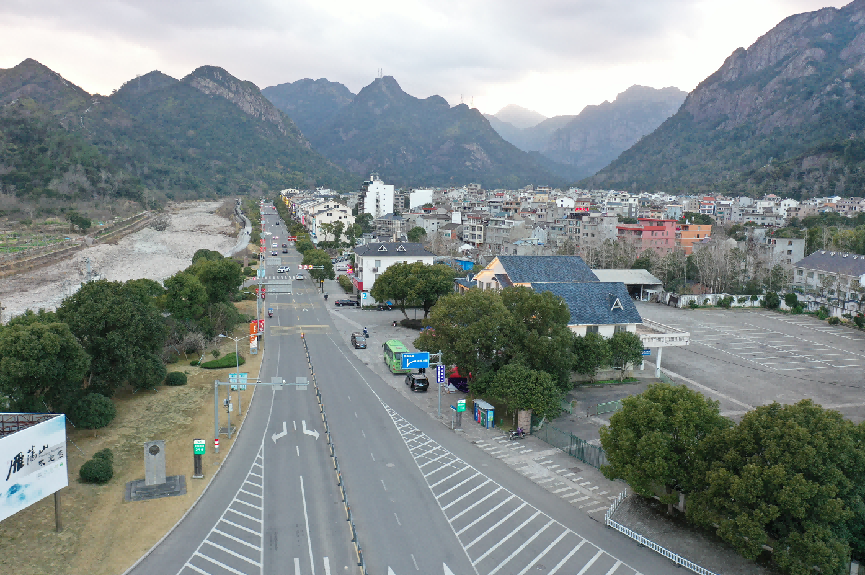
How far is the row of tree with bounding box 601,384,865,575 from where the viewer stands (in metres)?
18.4

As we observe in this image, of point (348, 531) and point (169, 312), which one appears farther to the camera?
point (169, 312)

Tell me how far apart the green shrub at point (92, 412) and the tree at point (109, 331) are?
9.00 feet

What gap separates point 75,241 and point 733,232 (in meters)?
142

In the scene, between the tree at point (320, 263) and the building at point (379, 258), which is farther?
the tree at point (320, 263)

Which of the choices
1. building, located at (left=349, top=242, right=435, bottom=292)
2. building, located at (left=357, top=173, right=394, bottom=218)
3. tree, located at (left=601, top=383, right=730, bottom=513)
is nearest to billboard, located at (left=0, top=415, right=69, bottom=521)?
tree, located at (left=601, top=383, right=730, bottom=513)

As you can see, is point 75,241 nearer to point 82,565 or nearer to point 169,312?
point 169,312

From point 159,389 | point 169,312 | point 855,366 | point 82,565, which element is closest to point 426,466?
point 82,565

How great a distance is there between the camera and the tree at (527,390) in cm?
3222

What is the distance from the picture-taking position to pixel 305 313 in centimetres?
6988

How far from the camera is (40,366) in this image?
2798 cm

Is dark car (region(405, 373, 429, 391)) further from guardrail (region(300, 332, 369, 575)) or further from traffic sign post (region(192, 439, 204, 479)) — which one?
traffic sign post (region(192, 439, 204, 479))

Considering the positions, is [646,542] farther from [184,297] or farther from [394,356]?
[184,297]

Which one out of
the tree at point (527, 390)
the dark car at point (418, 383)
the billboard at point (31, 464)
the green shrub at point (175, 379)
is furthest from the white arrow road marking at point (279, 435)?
the tree at point (527, 390)

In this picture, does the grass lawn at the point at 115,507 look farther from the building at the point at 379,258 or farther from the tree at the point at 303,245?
the tree at the point at 303,245
